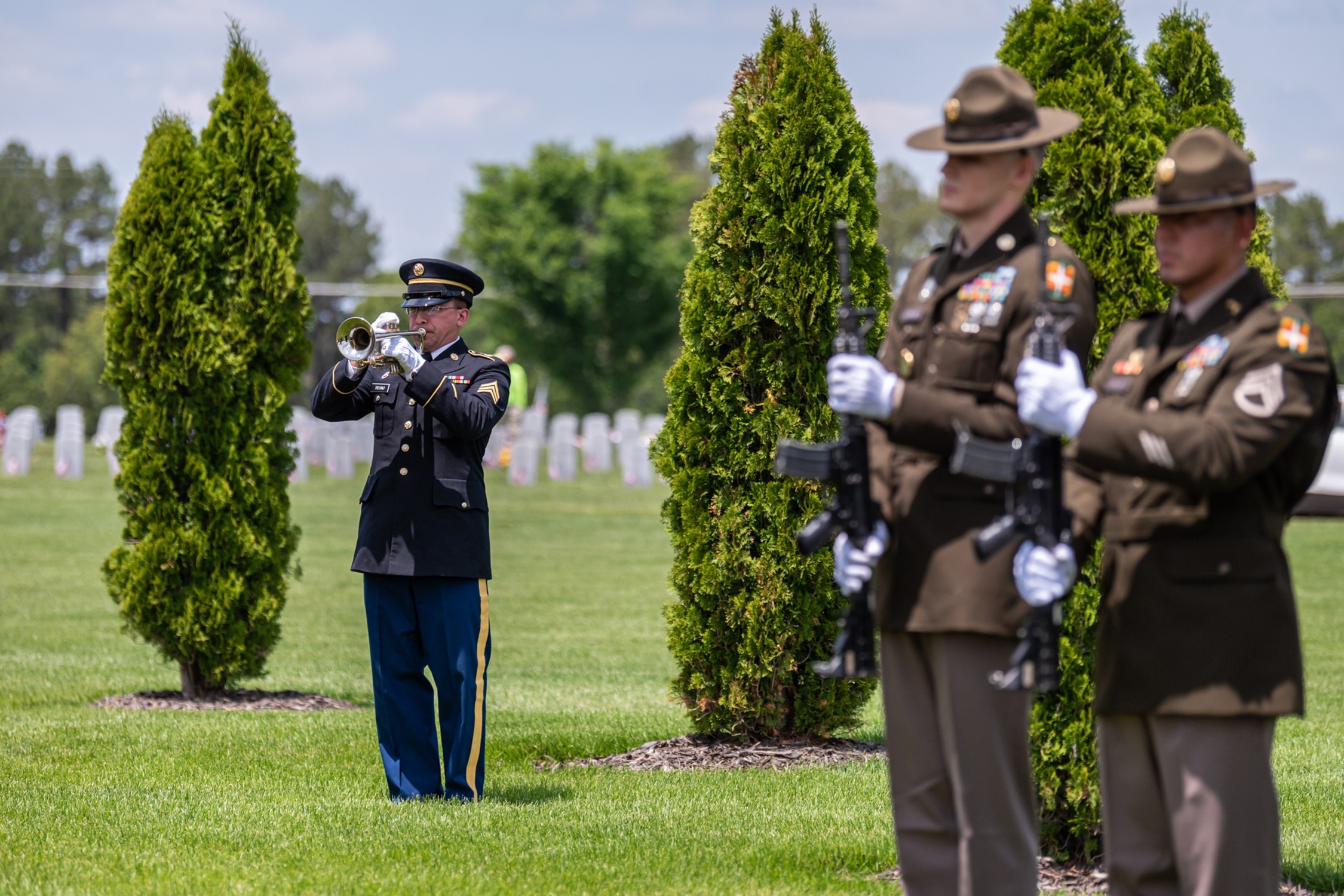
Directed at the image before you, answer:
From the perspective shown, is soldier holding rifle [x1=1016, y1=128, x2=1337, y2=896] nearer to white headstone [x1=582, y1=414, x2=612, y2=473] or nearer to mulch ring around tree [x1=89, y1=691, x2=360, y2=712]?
mulch ring around tree [x1=89, y1=691, x2=360, y2=712]

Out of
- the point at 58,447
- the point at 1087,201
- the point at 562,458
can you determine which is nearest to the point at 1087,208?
the point at 1087,201

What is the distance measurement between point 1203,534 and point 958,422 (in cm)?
62

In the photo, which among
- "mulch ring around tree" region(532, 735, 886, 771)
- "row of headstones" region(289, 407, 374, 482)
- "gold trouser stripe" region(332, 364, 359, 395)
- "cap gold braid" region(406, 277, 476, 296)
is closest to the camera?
"gold trouser stripe" region(332, 364, 359, 395)

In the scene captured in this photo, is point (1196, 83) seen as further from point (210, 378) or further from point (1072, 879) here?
point (210, 378)

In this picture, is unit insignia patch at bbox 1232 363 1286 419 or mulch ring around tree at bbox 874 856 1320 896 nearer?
unit insignia patch at bbox 1232 363 1286 419

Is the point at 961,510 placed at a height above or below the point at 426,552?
above

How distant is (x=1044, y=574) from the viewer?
352 cm

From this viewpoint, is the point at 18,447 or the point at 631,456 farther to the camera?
the point at 631,456

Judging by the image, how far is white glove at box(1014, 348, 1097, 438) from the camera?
3477 mm

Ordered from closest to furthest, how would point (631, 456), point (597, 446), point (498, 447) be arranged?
point (631, 456), point (498, 447), point (597, 446)

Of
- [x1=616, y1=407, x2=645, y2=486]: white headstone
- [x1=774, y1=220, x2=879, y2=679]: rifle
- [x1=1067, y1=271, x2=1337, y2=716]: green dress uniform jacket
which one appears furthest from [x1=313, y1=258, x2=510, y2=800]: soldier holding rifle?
[x1=616, y1=407, x2=645, y2=486]: white headstone

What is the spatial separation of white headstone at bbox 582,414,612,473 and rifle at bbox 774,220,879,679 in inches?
1308

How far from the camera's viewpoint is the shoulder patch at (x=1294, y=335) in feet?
11.4

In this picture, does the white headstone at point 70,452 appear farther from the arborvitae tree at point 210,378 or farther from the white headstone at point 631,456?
the arborvitae tree at point 210,378
